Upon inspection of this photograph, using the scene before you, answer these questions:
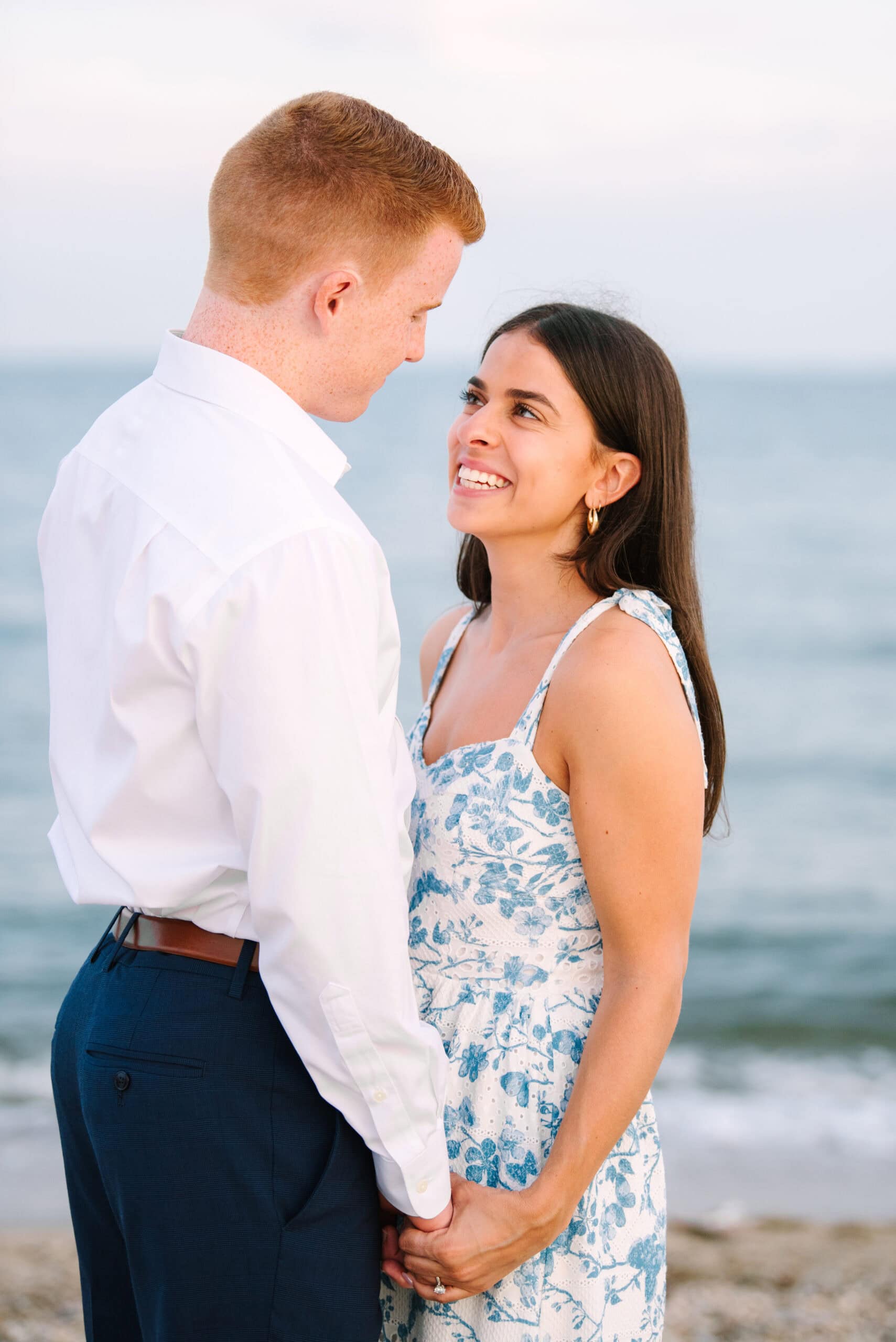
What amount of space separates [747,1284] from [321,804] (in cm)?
357

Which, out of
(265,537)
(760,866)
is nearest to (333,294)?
(265,537)

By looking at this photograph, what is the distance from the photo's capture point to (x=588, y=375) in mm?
2217

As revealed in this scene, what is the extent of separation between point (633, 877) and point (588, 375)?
3.03 ft

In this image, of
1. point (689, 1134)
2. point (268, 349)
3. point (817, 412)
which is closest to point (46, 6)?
point (689, 1134)

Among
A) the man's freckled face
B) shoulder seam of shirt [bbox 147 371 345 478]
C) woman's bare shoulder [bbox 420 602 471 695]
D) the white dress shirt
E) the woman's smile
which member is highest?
the man's freckled face

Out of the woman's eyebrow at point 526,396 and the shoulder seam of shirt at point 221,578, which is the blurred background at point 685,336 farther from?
the shoulder seam of shirt at point 221,578

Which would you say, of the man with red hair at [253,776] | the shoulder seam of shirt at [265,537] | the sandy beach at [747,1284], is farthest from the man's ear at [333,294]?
the sandy beach at [747,1284]

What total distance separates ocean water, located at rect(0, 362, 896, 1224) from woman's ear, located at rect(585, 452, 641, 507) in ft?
11.8

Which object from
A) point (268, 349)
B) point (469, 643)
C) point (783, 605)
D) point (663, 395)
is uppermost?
point (783, 605)

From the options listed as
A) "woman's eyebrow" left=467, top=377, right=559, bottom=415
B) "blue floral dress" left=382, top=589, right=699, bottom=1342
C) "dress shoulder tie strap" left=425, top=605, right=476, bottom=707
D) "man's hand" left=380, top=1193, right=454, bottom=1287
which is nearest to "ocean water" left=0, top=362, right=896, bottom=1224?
"blue floral dress" left=382, top=589, right=699, bottom=1342

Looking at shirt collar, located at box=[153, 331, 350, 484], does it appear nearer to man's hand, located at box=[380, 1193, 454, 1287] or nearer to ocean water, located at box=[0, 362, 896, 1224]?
A: man's hand, located at box=[380, 1193, 454, 1287]

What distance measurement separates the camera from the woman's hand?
176 cm

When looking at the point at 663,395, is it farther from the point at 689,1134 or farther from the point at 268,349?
the point at 689,1134

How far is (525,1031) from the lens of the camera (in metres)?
2.01
